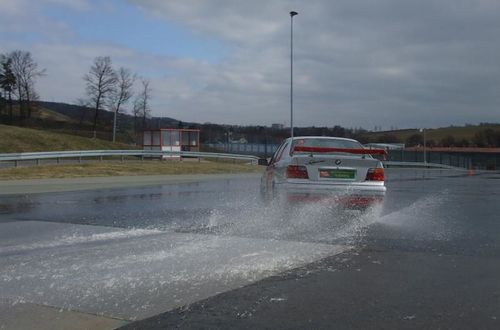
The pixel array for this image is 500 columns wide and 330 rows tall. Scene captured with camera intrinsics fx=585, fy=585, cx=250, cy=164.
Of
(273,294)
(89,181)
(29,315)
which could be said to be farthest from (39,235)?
(89,181)

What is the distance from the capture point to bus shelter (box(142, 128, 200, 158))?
130ft

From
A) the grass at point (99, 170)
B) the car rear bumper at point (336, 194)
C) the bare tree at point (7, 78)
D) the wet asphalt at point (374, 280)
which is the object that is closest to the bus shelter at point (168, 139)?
the grass at point (99, 170)

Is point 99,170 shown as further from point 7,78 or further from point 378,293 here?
point 7,78

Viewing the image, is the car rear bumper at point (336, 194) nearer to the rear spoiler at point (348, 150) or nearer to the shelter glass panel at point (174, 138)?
the rear spoiler at point (348, 150)

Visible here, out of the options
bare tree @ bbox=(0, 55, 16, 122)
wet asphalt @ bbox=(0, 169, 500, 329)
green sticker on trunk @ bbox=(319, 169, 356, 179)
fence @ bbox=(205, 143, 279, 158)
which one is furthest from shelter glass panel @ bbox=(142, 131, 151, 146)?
bare tree @ bbox=(0, 55, 16, 122)

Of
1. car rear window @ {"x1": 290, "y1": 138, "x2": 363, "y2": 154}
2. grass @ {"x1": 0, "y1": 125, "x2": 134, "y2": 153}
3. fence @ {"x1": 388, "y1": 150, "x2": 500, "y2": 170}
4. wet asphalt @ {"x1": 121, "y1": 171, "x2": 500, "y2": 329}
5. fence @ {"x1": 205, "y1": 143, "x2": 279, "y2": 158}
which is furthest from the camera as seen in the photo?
fence @ {"x1": 388, "y1": 150, "x2": 500, "y2": 170}

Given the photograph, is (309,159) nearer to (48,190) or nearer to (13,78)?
(48,190)

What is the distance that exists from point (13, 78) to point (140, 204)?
8046cm

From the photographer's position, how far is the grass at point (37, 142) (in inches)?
1964

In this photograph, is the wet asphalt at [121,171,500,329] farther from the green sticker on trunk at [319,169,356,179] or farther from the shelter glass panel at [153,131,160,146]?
the shelter glass panel at [153,131,160,146]

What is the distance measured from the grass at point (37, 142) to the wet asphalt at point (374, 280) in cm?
4117

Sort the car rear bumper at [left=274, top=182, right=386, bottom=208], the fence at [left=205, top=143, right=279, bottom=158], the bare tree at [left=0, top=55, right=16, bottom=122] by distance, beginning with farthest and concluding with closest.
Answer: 1. the bare tree at [left=0, top=55, right=16, bottom=122]
2. the fence at [left=205, top=143, right=279, bottom=158]
3. the car rear bumper at [left=274, top=182, right=386, bottom=208]

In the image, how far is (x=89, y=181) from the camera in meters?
21.3

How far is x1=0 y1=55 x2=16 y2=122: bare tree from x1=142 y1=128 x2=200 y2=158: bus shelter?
52.2 m
